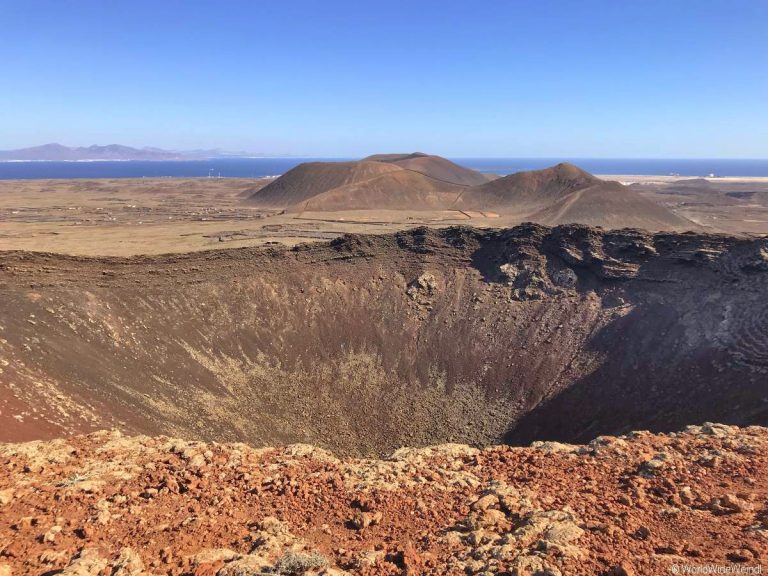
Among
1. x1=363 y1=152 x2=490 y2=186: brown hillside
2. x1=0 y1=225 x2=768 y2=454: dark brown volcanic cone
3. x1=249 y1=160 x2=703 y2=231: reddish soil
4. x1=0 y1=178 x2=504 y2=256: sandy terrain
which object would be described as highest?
x1=363 y1=152 x2=490 y2=186: brown hillside

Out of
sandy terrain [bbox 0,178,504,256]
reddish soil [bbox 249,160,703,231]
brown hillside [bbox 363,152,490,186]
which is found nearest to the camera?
sandy terrain [bbox 0,178,504,256]

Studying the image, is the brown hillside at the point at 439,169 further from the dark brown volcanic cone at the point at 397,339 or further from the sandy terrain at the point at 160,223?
the dark brown volcanic cone at the point at 397,339

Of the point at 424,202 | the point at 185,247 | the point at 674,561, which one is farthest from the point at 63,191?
the point at 674,561

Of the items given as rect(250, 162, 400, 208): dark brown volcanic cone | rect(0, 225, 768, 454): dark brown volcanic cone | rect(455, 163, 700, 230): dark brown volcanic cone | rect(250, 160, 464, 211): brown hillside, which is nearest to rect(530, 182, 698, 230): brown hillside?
rect(455, 163, 700, 230): dark brown volcanic cone

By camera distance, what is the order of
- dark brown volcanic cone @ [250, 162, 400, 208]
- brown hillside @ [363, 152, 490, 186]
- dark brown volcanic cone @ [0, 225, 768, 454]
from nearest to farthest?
dark brown volcanic cone @ [0, 225, 768, 454] → dark brown volcanic cone @ [250, 162, 400, 208] → brown hillside @ [363, 152, 490, 186]

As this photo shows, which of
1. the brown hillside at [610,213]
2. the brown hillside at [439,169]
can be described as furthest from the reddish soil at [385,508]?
the brown hillside at [439,169]

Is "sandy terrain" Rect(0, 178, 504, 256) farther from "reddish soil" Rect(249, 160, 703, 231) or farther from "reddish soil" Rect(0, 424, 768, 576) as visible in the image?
"reddish soil" Rect(0, 424, 768, 576)
